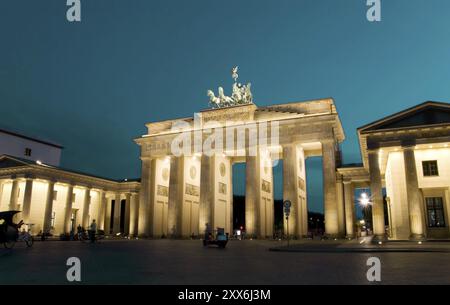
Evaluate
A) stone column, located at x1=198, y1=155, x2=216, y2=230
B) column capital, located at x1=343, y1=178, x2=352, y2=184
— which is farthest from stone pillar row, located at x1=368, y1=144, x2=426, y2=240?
stone column, located at x1=198, y1=155, x2=216, y2=230

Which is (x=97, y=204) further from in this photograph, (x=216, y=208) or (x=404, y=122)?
(x=404, y=122)

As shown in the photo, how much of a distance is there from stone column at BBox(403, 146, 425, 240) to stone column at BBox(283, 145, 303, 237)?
1359 cm

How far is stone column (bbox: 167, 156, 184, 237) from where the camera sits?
46.7 metres

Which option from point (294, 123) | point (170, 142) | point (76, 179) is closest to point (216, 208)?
point (170, 142)

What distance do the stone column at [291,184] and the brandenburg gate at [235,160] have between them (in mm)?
108

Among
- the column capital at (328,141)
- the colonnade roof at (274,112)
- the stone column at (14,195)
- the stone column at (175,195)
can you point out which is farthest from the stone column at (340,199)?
the stone column at (14,195)

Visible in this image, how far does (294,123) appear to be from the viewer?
42.2 m

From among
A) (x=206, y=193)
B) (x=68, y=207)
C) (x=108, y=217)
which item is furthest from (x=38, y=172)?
(x=206, y=193)

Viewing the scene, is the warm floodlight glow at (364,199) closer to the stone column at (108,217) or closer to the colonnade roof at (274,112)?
the colonnade roof at (274,112)

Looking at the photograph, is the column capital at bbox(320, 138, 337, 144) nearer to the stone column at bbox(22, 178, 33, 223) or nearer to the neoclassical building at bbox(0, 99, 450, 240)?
the neoclassical building at bbox(0, 99, 450, 240)

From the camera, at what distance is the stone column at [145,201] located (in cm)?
4891

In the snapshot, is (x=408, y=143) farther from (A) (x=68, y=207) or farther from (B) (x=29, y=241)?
(A) (x=68, y=207)

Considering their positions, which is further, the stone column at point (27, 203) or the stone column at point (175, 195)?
the stone column at point (175, 195)

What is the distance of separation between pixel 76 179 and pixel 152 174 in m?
12.2
